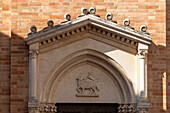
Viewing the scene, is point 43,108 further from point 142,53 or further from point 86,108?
point 142,53

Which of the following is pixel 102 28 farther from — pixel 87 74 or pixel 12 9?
pixel 12 9

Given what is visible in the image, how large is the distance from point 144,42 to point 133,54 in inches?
25.2

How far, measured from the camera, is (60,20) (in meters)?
23.0

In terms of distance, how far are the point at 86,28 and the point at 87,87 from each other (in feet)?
6.81

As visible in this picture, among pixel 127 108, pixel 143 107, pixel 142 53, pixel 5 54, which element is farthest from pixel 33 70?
pixel 143 107

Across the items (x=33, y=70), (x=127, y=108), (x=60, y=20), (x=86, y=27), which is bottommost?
(x=127, y=108)

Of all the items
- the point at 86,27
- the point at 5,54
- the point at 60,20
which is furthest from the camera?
the point at 60,20

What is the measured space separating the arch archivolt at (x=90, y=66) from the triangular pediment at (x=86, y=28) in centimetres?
78

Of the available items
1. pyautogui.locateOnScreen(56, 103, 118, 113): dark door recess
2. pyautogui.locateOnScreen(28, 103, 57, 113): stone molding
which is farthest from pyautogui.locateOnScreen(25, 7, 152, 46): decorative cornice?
pyautogui.locateOnScreen(56, 103, 118, 113): dark door recess

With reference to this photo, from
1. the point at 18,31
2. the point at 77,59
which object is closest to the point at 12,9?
the point at 18,31

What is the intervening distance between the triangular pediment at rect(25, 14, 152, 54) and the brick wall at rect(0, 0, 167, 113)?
34.6 inches

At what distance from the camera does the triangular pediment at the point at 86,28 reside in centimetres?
2183

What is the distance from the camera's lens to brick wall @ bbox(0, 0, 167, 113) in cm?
2231

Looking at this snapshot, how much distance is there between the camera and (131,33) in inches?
862
